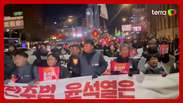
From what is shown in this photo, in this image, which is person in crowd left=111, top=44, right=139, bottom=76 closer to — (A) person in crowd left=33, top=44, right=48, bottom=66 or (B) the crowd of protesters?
(B) the crowd of protesters

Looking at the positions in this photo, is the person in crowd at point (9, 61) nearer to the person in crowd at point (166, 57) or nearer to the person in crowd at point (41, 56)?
the person in crowd at point (41, 56)

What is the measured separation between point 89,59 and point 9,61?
60 cm

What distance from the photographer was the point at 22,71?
10.8 feet

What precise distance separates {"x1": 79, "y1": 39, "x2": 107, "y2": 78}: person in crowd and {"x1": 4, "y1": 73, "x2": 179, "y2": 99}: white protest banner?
0.15ft

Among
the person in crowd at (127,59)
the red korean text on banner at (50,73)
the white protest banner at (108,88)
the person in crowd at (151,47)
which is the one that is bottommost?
the white protest banner at (108,88)

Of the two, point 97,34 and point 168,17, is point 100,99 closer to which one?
point 97,34

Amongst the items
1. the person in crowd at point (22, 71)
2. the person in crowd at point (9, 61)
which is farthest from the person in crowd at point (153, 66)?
the person in crowd at point (9, 61)

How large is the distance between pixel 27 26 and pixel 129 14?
30.0 inches

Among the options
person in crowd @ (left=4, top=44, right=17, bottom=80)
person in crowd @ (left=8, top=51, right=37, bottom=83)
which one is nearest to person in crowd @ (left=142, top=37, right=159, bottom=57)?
person in crowd @ (left=8, top=51, right=37, bottom=83)

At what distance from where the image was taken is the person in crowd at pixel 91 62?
3.26m

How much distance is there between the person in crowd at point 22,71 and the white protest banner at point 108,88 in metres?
0.06

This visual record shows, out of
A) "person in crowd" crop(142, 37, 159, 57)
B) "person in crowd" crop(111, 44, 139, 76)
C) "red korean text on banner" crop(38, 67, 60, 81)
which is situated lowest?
"red korean text on banner" crop(38, 67, 60, 81)

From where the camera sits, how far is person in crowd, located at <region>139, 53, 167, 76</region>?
10.8ft

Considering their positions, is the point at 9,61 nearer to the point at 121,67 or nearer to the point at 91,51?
the point at 91,51
